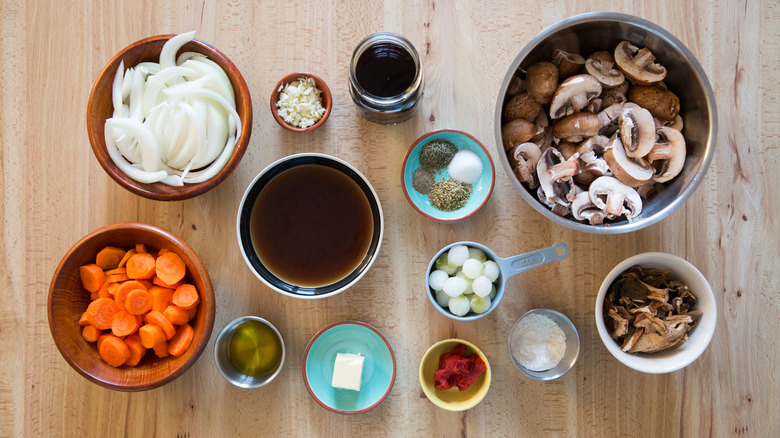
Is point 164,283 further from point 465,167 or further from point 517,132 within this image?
point 517,132

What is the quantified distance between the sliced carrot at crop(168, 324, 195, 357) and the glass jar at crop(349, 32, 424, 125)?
30.2 inches

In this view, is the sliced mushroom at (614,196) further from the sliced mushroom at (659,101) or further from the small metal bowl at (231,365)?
the small metal bowl at (231,365)

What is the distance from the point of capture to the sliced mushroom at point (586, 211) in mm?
1281

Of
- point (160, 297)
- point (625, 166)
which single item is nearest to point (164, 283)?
point (160, 297)

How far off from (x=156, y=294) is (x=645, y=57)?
4.64 feet

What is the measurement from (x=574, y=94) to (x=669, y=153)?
0.28m

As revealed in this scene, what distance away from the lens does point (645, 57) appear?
128cm

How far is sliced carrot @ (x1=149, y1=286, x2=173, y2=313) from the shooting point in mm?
1353

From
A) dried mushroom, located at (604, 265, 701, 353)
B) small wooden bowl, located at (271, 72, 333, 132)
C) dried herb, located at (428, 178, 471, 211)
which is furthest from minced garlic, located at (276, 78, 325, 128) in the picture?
dried mushroom, located at (604, 265, 701, 353)

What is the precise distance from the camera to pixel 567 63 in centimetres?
131

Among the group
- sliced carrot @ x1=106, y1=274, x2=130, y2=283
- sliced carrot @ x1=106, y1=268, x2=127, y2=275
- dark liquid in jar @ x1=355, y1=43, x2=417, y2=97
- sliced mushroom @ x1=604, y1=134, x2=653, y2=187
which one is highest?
dark liquid in jar @ x1=355, y1=43, x2=417, y2=97

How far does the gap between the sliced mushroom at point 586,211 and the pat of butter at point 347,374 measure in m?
0.72

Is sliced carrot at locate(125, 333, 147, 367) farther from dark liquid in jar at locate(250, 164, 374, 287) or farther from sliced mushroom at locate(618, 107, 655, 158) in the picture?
sliced mushroom at locate(618, 107, 655, 158)

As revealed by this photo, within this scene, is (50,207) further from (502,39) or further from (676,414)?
(676,414)
